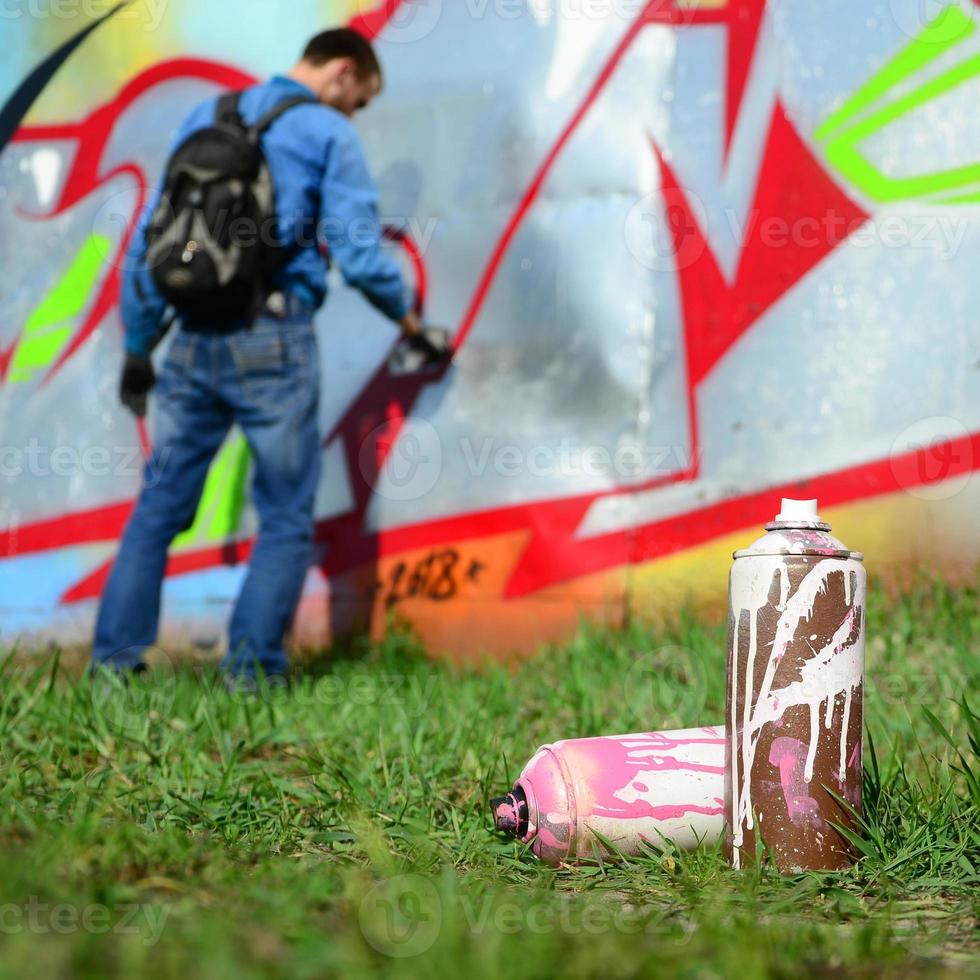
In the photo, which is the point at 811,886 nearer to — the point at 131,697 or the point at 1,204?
the point at 131,697

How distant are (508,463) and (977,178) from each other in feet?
6.41

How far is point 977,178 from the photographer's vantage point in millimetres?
4039

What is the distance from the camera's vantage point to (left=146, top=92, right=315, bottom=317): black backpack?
350 centimetres

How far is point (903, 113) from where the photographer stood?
409cm

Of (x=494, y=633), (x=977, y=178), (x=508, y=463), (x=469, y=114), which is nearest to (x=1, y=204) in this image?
(x=469, y=114)

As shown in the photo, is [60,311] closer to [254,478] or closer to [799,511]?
[254,478]

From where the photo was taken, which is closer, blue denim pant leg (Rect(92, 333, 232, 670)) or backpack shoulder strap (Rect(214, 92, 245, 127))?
blue denim pant leg (Rect(92, 333, 232, 670))

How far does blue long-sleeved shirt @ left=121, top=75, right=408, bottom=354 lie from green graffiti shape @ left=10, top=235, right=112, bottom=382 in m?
1.31

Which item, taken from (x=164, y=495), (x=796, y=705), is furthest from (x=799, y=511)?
(x=164, y=495)

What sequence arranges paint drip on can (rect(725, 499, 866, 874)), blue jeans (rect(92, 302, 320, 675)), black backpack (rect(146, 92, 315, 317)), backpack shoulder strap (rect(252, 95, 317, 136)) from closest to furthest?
paint drip on can (rect(725, 499, 866, 874)) < black backpack (rect(146, 92, 315, 317)) < blue jeans (rect(92, 302, 320, 675)) < backpack shoulder strap (rect(252, 95, 317, 136))

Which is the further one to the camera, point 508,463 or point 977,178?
point 508,463

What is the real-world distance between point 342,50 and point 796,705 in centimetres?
311

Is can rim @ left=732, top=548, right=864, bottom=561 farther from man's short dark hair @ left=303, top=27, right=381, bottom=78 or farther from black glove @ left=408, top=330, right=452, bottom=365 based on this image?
man's short dark hair @ left=303, top=27, right=381, bottom=78

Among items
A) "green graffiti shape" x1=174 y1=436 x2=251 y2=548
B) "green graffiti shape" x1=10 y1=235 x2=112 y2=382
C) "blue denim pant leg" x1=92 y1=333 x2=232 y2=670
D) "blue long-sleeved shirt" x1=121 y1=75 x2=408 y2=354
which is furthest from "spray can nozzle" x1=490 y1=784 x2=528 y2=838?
"green graffiti shape" x1=10 y1=235 x2=112 y2=382
